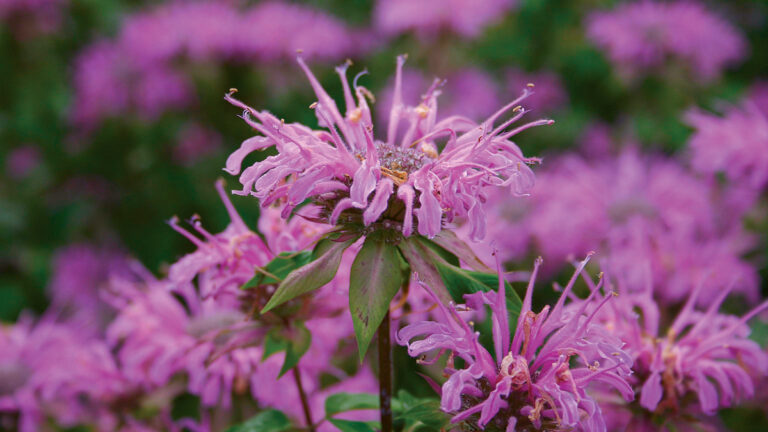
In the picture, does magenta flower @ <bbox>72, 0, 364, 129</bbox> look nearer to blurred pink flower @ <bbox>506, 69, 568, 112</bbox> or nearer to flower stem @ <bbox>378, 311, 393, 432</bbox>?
blurred pink flower @ <bbox>506, 69, 568, 112</bbox>

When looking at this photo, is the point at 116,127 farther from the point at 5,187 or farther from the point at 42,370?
the point at 42,370

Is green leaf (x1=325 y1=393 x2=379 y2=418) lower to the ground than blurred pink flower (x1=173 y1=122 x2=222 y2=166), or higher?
higher

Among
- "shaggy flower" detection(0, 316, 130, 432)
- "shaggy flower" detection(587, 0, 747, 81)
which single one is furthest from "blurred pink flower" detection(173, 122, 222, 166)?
"shaggy flower" detection(587, 0, 747, 81)

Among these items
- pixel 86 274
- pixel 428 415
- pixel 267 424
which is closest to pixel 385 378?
pixel 428 415

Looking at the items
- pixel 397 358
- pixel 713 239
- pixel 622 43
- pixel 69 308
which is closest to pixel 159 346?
pixel 397 358

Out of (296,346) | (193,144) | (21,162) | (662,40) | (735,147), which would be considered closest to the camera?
(296,346)

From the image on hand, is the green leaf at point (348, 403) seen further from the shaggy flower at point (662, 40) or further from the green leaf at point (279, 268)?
the shaggy flower at point (662, 40)

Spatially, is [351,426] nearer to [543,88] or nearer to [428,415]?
[428,415]
